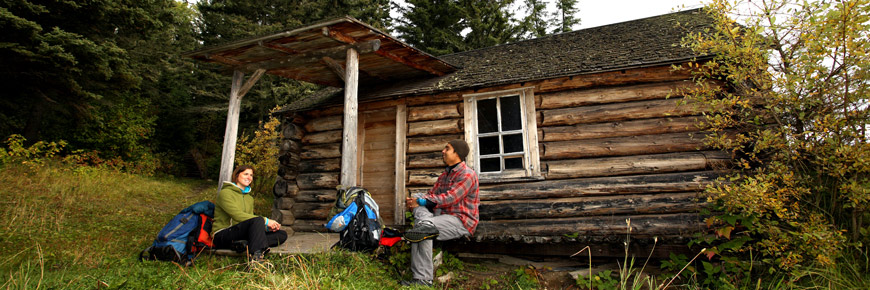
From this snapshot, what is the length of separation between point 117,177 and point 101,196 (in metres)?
2.77

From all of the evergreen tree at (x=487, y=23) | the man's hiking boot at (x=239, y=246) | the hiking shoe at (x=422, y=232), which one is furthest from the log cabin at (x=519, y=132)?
the evergreen tree at (x=487, y=23)

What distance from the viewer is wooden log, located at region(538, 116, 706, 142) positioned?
585 cm

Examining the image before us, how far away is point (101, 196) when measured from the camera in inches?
379

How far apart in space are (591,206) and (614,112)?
1538mm

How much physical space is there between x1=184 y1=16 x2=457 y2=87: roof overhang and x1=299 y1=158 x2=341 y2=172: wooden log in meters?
1.70

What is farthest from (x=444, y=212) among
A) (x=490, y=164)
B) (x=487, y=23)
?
(x=487, y=23)

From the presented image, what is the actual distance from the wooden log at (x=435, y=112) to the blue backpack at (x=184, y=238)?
375 cm

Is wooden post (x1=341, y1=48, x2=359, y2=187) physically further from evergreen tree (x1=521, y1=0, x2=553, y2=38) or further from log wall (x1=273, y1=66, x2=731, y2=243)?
evergreen tree (x1=521, y1=0, x2=553, y2=38)

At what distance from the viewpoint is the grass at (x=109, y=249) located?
11.3 feet

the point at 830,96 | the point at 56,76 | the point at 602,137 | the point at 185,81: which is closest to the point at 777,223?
the point at 830,96

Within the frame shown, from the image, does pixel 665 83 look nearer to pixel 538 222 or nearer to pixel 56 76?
pixel 538 222

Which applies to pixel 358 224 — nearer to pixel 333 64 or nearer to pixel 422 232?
pixel 422 232

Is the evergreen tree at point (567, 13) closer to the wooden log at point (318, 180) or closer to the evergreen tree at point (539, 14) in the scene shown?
the evergreen tree at point (539, 14)

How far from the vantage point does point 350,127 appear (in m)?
6.21
